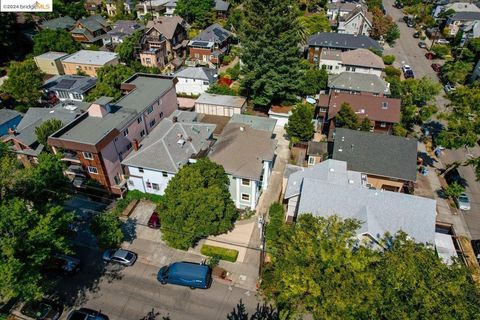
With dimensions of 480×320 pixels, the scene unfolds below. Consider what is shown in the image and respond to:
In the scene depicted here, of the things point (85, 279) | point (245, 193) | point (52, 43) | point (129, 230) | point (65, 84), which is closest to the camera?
A: point (85, 279)

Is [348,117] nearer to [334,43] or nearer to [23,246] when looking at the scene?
[334,43]

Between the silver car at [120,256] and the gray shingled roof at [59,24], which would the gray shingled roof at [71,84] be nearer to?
the gray shingled roof at [59,24]

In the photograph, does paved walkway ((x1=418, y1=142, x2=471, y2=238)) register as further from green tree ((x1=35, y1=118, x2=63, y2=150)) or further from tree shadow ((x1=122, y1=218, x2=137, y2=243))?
green tree ((x1=35, y1=118, x2=63, y2=150))

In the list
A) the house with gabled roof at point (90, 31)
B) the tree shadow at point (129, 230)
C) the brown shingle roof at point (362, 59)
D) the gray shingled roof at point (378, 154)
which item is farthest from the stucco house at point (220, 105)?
the house with gabled roof at point (90, 31)

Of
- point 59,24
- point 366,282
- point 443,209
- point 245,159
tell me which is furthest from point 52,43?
point 443,209

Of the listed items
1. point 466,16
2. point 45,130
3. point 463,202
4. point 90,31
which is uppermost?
point 45,130

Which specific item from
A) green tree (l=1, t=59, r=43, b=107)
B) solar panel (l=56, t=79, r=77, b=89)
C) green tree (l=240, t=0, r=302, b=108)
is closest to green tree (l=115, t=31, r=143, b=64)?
solar panel (l=56, t=79, r=77, b=89)
